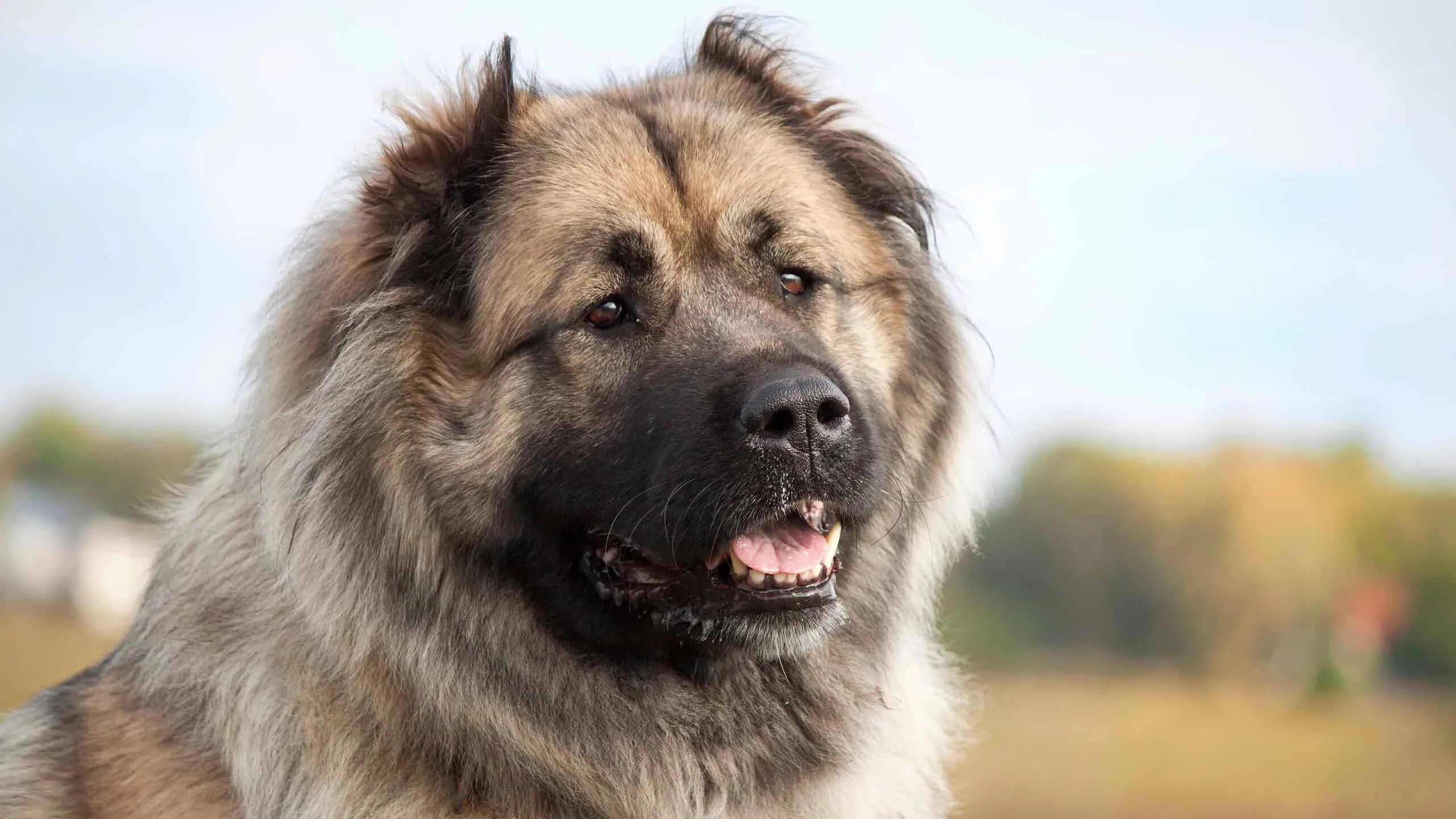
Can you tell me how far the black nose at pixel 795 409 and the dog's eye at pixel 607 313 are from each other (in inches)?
19.9

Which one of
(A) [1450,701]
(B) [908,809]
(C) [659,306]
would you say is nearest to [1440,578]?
(A) [1450,701]

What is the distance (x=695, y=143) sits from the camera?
12.7ft

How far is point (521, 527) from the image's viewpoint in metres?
3.54

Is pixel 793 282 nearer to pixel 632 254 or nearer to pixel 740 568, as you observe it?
pixel 632 254

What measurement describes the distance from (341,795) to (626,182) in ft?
5.97

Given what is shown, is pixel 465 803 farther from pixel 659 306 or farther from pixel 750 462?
pixel 659 306

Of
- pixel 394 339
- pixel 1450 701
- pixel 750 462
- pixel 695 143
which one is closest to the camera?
pixel 750 462

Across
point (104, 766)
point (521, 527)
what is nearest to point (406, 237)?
point (521, 527)

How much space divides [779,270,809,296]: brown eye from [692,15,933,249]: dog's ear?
50 centimetres

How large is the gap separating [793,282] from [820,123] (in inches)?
30.0

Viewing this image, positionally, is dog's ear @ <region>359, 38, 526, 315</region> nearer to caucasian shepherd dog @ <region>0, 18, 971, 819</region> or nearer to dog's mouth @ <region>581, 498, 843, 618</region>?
caucasian shepherd dog @ <region>0, 18, 971, 819</region>

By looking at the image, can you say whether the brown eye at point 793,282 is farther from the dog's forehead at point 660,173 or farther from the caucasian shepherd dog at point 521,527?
the dog's forehead at point 660,173

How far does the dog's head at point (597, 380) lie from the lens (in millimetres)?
3354

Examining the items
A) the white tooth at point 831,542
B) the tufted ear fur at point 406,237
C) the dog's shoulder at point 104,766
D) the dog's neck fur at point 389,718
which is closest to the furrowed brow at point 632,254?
the tufted ear fur at point 406,237
